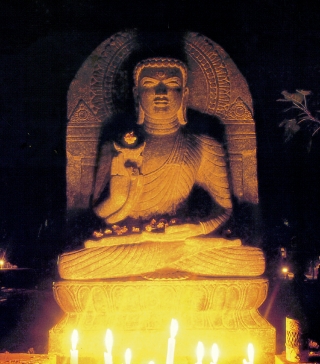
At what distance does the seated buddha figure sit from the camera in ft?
11.7

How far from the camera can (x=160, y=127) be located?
4.21 m

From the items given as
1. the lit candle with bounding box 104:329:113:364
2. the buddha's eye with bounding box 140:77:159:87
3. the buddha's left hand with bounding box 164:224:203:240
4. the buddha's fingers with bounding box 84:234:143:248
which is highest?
the buddha's eye with bounding box 140:77:159:87

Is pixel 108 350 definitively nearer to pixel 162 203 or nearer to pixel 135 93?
pixel 162 203

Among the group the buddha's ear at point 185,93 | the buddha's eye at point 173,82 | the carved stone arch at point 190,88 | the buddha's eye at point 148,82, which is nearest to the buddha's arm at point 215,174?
the carved stone arch at point 190,88

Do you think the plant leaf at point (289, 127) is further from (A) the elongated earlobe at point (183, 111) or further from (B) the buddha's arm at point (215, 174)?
(A) the elongated earlobe at point (183, 111)

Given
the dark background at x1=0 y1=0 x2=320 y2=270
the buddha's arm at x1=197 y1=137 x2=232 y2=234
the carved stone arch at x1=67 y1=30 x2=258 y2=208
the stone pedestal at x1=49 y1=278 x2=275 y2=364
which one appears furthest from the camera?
the dark background at x1=0 y1=0 x2=320 y2=270

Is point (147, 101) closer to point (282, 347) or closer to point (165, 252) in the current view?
point (165, 252)

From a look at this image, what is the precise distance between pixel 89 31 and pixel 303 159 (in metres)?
2.79

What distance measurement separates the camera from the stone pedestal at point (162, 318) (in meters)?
3.37

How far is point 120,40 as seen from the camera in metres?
4.25

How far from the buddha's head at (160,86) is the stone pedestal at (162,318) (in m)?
1.58

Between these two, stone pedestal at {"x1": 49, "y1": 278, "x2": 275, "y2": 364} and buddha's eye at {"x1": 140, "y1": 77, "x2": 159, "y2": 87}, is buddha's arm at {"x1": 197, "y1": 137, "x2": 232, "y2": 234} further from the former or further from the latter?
stone pedestal at {"x1": 49, "y1": 278, "x2": 275, "y2": 364}

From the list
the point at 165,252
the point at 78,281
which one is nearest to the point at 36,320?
the point at 78,281

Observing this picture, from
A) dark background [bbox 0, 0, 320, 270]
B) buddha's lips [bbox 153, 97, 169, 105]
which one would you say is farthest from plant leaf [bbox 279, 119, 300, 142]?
buddha's lips [bbox 153, 97, 169, 105]
